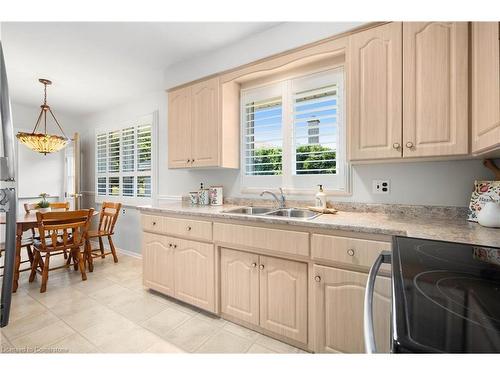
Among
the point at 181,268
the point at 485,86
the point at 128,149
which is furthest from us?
the point at 128,149

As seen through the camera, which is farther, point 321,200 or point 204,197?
point 204,197

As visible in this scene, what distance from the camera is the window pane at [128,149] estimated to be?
3783 mm

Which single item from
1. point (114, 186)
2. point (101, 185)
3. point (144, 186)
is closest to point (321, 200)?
point (144, 186)

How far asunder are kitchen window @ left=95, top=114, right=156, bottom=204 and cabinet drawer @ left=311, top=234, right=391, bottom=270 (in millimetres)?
2834

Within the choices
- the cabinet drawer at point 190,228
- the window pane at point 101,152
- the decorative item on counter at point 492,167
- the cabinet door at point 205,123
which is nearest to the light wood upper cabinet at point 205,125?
the cabinet door at point 205,123

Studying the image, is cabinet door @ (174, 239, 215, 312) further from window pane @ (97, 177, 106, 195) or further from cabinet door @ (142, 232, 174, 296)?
window pane @ (97, 177, 106, 195)

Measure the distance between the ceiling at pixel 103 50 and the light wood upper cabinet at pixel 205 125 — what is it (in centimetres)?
40

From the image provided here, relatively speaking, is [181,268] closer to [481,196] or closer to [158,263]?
[158,263]

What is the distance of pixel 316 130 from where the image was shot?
211 cm

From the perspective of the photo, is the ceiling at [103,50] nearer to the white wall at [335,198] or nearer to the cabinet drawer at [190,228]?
the white wall at [335,198]

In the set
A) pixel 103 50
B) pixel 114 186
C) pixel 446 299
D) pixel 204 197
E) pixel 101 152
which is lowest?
pixel 446 299

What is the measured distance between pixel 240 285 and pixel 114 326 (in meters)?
1.07

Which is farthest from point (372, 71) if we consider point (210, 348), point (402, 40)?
point (210, 348)
